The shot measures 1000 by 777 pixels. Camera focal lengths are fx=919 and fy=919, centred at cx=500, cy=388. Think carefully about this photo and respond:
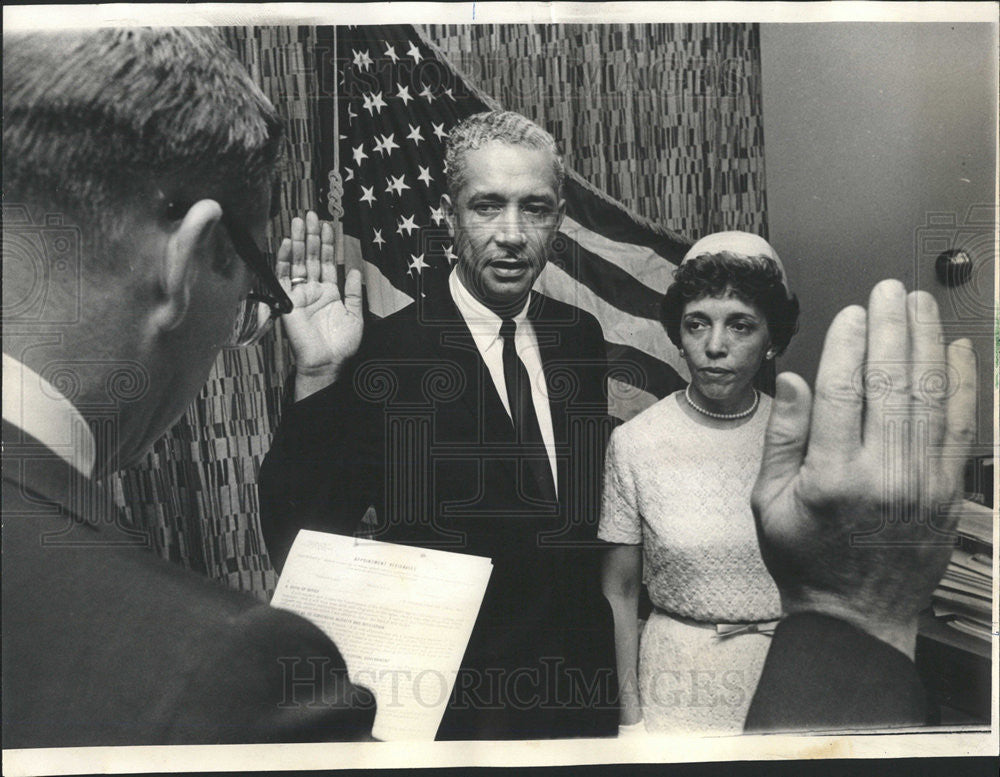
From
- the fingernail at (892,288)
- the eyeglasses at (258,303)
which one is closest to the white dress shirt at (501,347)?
the eyeglasses at (258,303)

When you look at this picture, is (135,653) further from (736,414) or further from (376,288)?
(736,414)

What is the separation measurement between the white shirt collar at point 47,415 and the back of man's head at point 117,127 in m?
0.41

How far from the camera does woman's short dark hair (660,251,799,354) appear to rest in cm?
275

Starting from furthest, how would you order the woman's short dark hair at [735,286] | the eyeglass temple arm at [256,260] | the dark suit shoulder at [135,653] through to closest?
the woman's short dark hair at [735,286] < the eyeglass temple arm at [256,260] < the dark suit shoulder at [135,653]

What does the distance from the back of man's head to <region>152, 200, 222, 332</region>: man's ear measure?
0.05 metres

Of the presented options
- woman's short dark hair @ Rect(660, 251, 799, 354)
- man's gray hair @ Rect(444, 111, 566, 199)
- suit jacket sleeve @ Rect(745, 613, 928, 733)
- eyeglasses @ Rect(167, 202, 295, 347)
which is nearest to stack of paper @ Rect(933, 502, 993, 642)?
suit jacket sleeve @ Rect(745, 613, 928, 733)

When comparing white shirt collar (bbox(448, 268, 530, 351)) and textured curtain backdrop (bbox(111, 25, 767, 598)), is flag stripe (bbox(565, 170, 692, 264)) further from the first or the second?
white shirt collar (bbox(448, 268, 530, 351))

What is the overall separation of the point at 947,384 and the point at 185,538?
2.34 m

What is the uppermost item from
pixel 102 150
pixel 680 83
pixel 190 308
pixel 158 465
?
pixel 680 83

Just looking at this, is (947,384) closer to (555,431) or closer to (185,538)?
(555,431)

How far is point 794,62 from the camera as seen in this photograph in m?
2.78

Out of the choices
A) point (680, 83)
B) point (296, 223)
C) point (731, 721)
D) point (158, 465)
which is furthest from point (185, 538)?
point (680, 83)

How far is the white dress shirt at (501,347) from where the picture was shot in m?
2.75

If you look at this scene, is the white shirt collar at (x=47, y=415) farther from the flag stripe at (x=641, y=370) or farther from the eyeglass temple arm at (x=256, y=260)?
the flag stripe at (x=641, y=370)
